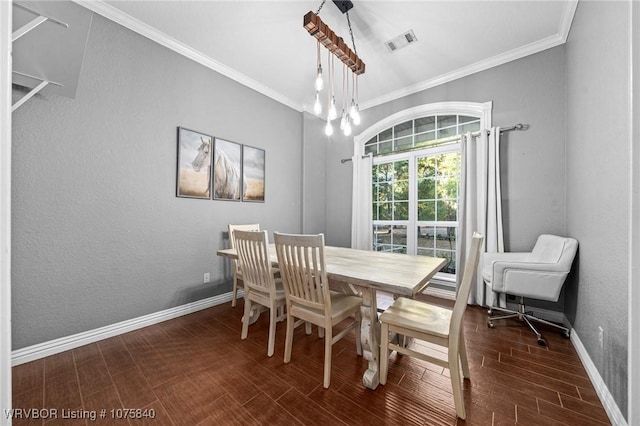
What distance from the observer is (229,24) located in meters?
2.45

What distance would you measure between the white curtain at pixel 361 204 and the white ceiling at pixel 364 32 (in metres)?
1.26

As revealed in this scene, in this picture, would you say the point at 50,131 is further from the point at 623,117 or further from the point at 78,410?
the point at 623,117

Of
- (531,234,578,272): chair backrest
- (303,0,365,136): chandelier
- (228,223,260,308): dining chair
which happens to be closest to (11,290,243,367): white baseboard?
(228,223,260,308): dining chair

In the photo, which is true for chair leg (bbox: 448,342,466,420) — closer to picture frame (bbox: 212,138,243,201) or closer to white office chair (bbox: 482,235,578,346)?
white office chair (bbox: 482,235,578,346)

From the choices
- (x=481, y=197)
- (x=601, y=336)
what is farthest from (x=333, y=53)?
(x=601, y=336)

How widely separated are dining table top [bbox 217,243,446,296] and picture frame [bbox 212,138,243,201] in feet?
3.49

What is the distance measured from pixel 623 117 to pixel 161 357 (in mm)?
3346

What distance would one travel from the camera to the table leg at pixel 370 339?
163cm

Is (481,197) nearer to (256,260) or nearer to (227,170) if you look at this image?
(256,260)

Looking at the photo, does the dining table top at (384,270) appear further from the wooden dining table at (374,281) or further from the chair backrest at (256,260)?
the chair backrest at (256,260)

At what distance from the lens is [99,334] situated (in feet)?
7.14

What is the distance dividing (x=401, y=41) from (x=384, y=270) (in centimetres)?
243

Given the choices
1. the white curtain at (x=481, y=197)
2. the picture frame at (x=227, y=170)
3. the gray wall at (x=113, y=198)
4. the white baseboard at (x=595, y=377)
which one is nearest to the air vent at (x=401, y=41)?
the white curtain at (x=481, y=197)

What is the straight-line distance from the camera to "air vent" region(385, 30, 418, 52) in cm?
257
